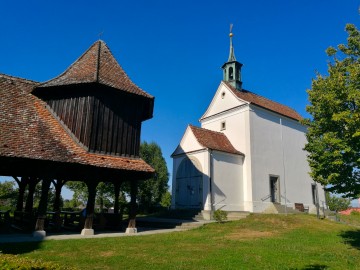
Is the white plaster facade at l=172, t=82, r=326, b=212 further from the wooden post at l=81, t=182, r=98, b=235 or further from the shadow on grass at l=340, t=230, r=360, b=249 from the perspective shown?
the wooden post at l=81, t=182, r=98, b=235

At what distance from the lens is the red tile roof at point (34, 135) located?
11.8 meters

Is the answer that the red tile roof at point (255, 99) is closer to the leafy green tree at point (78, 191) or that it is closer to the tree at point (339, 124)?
the tree at point (339, 124)

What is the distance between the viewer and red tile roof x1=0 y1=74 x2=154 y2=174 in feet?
38.7

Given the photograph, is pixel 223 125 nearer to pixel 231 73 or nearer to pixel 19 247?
pixel 231 73

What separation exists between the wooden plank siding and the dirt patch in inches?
254

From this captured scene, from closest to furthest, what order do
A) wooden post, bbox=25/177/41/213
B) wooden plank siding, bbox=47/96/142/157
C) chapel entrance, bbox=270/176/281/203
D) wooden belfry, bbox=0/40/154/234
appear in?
wooden belfry, bbox=0/40/154/234 → wooden plank siding, bbox=47/96/142/157 → wooden post, bbox=25/177/41/213 → chapel entrance, bbox=270/176/281/203

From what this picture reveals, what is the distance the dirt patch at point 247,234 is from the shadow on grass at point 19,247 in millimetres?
7944

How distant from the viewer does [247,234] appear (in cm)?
1464

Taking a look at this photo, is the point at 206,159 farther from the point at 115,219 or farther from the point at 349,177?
the point at 349,177

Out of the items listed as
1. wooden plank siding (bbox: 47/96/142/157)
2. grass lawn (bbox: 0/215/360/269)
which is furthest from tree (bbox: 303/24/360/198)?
wooden plank siding (bbox: 47/96/142/157)

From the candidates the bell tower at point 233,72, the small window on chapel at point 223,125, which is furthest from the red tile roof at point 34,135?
the bell tower at point 233,72

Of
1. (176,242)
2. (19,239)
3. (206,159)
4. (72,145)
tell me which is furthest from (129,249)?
(206,159)

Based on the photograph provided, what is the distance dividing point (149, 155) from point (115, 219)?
1114 inches

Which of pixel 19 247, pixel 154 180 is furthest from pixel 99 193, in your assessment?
pixel 19 247
